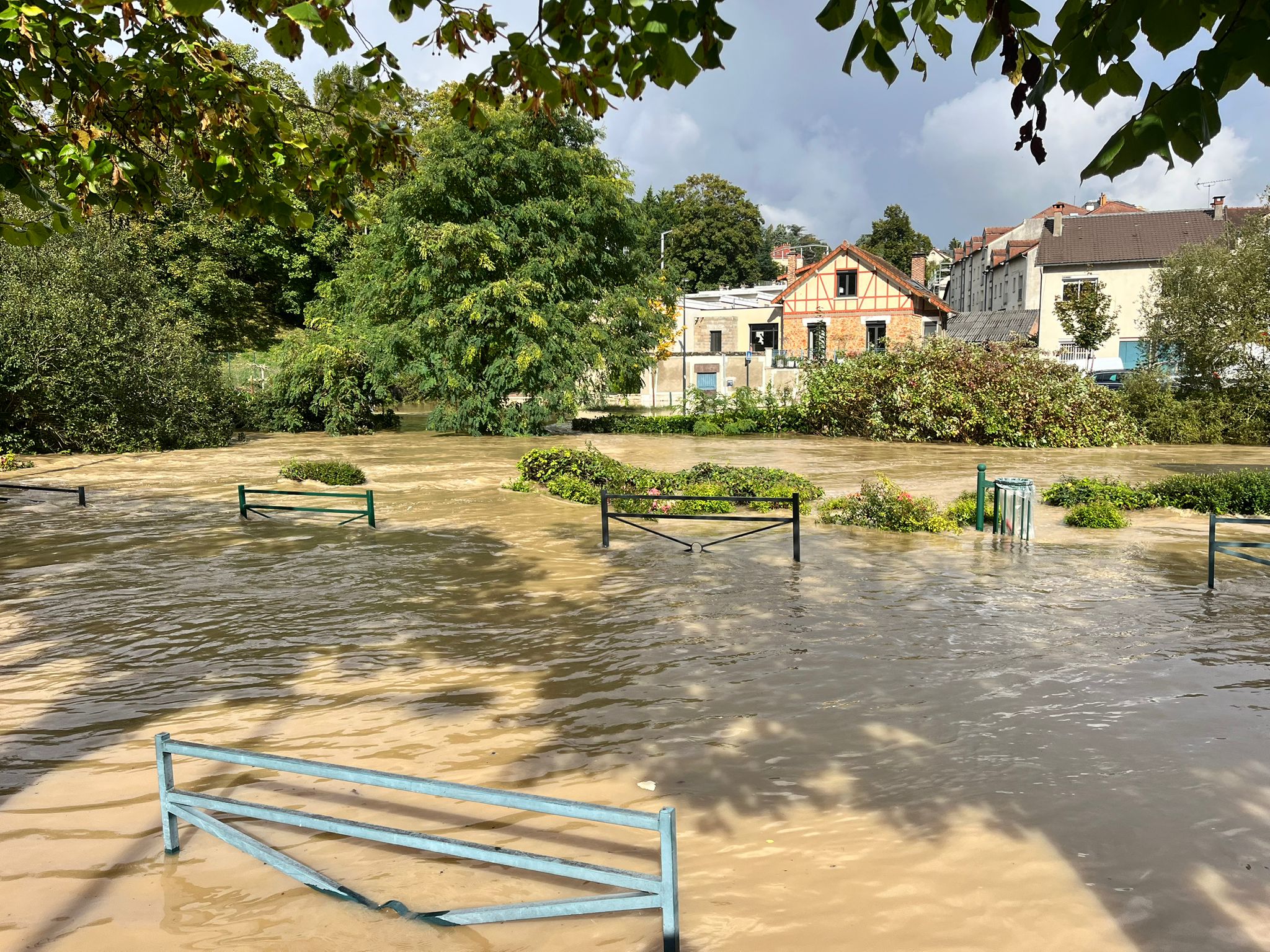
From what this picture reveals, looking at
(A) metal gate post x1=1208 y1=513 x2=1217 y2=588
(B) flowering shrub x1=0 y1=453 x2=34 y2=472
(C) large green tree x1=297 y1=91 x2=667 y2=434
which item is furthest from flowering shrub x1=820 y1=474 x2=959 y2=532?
(B) flowering shrub x1=0 y1=453 x2=34 y2=472

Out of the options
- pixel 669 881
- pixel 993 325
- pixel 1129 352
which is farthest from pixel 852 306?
pixel 669 881

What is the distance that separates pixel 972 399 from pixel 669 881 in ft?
100

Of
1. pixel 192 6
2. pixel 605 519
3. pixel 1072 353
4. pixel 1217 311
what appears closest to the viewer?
pixel 192 6

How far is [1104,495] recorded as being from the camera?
1708cm

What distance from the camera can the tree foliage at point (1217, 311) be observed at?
94.4ft

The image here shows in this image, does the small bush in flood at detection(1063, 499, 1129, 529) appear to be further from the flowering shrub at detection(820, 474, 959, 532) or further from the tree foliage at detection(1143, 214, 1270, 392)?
the tree foliage at detection(1143, 214, 1270, 392)

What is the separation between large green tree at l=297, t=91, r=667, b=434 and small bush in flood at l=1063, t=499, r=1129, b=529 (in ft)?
67.6

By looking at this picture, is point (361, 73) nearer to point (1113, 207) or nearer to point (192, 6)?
point (192, 6)

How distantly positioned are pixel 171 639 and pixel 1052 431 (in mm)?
28069

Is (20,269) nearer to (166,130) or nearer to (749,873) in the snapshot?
(166,130)

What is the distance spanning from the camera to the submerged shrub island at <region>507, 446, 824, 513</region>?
16531 millimetres

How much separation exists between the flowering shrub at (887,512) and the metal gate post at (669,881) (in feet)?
42.2

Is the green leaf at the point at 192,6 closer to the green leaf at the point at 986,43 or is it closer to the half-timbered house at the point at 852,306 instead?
the green leaf at the point at 986,43

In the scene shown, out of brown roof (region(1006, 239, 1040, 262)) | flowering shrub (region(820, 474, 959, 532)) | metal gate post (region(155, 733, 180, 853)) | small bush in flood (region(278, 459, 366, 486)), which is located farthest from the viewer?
brown roof (region(1006, 239, 1040, 262))
